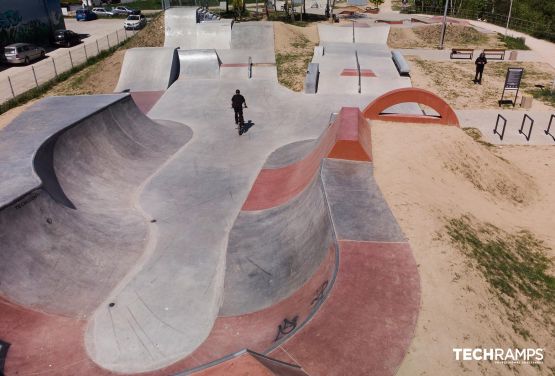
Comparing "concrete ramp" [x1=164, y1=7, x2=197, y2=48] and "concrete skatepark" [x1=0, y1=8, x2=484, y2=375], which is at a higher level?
"concrete ramp" [x1=164, y1=7, x2=197, y2=48]

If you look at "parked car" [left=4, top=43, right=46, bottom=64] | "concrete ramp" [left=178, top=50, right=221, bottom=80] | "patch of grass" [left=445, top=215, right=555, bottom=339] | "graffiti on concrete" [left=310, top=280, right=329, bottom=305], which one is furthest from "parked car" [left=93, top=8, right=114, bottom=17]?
"graffiti on concrete" [left=310, top=280, right=329, bottom=305]

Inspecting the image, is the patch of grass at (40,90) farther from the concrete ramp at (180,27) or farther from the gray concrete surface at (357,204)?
the gray concrete surface at (357,204)

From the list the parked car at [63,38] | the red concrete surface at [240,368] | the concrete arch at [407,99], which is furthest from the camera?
the parked car at [63,38]

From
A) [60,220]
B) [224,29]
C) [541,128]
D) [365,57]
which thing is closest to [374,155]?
[60,220]

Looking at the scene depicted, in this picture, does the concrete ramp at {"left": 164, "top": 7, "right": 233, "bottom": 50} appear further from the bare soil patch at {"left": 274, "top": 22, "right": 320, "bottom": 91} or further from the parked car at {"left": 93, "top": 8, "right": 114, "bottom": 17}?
the parked car at {"left": 93, "top": 8, "right": 114, "bottom": 17}

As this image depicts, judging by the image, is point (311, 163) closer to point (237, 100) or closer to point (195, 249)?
point (195, 249)

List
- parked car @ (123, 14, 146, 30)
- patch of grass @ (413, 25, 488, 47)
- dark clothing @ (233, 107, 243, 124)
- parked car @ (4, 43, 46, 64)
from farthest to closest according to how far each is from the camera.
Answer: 1. parked car @ (123, 14, 146, 30)
2. patch of grass @ (413, 25, 488, 47)
3. parked car @ (4, 43, 46, 64)
4. dark clothing @ (233, 107, 243, 124)

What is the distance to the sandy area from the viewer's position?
5785 mm

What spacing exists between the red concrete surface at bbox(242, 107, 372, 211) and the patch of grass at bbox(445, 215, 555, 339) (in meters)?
3.31

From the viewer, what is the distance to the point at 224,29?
93.9ft

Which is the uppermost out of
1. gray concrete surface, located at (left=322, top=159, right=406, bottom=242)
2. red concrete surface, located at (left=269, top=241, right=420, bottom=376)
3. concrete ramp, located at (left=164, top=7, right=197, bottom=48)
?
concrete ramp, located at (left=164, top=7, right=197, bottom=48)

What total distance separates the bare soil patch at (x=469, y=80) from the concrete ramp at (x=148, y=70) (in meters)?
13.7

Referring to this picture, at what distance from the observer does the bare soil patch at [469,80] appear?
20375 mm

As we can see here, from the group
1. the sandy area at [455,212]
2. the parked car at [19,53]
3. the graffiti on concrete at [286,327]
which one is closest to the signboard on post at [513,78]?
the sandy area at [455,212]
